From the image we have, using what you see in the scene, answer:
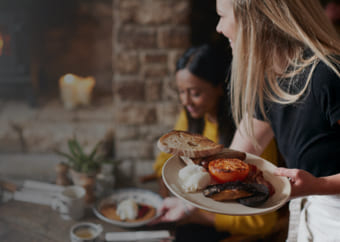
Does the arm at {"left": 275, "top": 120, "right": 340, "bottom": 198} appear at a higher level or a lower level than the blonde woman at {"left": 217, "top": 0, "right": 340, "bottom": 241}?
lower

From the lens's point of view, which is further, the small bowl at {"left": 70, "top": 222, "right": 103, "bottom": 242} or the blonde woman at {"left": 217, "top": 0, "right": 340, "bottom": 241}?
the small bowl at {"left": 70, "top": 222, "right": 103, "bottom": 242}

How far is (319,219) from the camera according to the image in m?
0.73

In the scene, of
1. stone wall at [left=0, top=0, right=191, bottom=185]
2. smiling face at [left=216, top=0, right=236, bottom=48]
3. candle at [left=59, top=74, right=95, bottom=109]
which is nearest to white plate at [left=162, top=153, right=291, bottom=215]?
smiling face at [left=216, top=0, right=236, bottom=48]

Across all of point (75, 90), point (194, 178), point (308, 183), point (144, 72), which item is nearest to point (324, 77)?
point (308, 183)

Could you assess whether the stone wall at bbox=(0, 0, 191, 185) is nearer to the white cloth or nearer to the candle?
the candle

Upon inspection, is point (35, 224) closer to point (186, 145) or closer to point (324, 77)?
point (186, 145)

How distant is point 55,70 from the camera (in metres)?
1.82

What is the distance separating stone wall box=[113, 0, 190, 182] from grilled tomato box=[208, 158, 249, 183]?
35.3 inches

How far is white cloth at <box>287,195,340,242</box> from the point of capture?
70 cm

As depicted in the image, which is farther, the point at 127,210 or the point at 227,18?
the point at 127,210

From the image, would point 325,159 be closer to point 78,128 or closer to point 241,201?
point 241,201

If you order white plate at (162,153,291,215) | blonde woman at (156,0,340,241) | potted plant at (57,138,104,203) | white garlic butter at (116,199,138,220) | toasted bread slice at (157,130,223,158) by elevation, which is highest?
blonde woman at (156,0,340,241)

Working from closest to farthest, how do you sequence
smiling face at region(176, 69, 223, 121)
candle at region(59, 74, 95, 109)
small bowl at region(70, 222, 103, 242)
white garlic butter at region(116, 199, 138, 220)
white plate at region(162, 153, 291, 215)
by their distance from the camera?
white plate at region(162, 153, 291, 215) < small bowl at region(70, 222, 103, 242) < white garlic butter at region(116, 199, 138, 220) < smiling face at region(176, 69, 223, 121) < candle at region(59, 74, 95, 109)

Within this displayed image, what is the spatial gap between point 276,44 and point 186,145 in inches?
9.7
